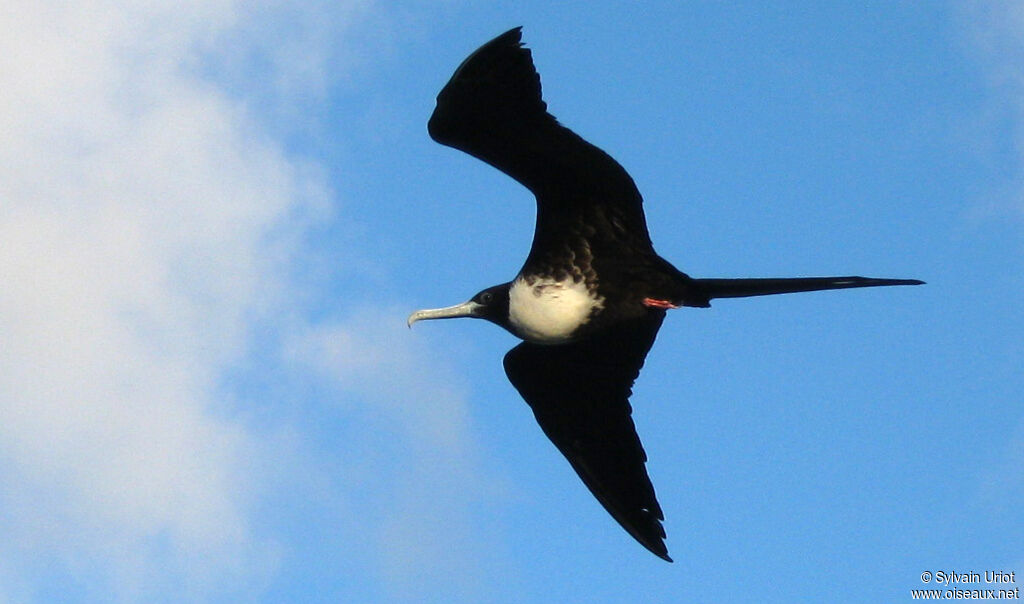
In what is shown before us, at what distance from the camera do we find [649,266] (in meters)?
7.08

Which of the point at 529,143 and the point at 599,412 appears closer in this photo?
the point at 529,143

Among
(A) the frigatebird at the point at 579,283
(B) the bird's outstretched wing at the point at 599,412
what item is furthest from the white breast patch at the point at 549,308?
(B) the bird's outstretched wing at the point at 599,412

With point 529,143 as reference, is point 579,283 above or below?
below

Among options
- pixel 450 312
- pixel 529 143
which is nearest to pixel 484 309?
pixel 450 312

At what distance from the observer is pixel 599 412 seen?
793 cm

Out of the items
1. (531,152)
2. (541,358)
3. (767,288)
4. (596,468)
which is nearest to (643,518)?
(596,468)

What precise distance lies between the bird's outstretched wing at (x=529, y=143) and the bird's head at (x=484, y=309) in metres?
0.64

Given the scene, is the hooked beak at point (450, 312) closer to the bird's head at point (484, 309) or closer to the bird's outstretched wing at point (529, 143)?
the bird's head at point (484, 309)

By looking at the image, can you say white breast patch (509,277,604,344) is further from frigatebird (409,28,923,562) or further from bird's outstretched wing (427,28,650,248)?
bird's outstretched wing (427,28,650,248)

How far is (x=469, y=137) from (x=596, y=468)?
210 centimetres

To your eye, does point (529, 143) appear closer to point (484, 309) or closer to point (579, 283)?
point (579, 283)

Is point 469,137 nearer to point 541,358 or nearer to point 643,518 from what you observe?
point 541,358

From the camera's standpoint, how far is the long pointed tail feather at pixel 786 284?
22.3 feet

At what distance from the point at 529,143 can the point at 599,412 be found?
5.83 ft
